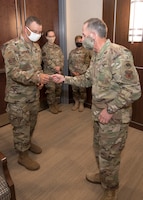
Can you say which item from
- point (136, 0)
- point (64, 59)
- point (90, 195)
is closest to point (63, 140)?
point (90, 195)


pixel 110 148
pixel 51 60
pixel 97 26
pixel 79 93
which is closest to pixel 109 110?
pixel 110 148

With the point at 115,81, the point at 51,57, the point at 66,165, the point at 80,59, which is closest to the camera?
the point at 115,81

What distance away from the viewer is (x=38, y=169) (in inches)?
86.8

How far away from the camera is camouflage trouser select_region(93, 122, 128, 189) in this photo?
1534 millimetres

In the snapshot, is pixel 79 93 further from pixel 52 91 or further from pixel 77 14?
pixel 77 14

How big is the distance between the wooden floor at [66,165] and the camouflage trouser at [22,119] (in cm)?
29

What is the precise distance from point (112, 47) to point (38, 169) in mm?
1524

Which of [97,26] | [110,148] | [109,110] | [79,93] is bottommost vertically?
[79,93]

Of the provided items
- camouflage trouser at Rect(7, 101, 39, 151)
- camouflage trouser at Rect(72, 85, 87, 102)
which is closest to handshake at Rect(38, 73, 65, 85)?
camouflage trouser at Rect(7, 101, 39, 151)

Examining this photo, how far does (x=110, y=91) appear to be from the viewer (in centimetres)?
149

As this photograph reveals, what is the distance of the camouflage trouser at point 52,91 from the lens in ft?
12.2

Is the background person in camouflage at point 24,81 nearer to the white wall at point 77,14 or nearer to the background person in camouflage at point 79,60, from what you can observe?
the background person in camouflage at point 79,60

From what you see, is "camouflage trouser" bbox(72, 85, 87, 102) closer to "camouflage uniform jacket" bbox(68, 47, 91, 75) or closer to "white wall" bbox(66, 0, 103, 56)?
"camouflage uniform jacket" bbox(68, 47, 91, 75)

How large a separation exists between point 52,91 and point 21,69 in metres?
1.73
